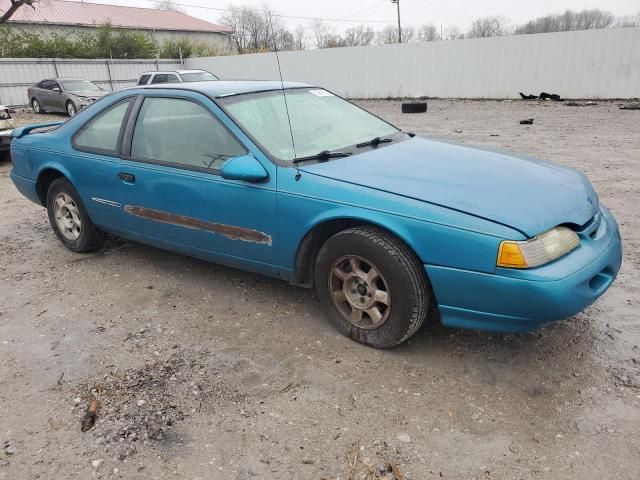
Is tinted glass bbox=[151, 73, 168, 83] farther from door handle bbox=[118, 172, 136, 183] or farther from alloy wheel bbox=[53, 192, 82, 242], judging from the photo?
door handle bbox=[118, 172, 136, 183]

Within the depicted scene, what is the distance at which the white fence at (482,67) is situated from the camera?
59.4 ft

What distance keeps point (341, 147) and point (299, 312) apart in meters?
1.17

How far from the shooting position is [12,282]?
4.44m

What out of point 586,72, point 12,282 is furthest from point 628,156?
point 586,72

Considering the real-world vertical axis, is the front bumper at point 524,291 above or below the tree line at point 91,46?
below

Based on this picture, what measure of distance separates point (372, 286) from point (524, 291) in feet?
2.79

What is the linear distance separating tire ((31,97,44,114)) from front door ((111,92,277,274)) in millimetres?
18099

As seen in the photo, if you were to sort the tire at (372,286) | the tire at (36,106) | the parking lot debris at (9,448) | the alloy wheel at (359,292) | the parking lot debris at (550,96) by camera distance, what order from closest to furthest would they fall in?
the parking lot debris at (9,448) → the tire at (372,286) → the alloy wheel at (359,292) → the parking lot debris at (550,96) → the tire at (36,106)

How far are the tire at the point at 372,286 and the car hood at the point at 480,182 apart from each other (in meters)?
0.32

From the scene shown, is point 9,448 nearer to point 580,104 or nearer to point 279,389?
point 279,389

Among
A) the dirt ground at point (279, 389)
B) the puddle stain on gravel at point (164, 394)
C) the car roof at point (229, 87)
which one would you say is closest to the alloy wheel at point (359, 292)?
the dirt ground at point (279, 389)

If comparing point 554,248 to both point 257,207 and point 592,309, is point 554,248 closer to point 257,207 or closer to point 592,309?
point 592,309

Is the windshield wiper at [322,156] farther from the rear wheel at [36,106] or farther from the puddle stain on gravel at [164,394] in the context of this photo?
the rear wheel at [36,106]

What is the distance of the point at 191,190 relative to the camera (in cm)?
371
